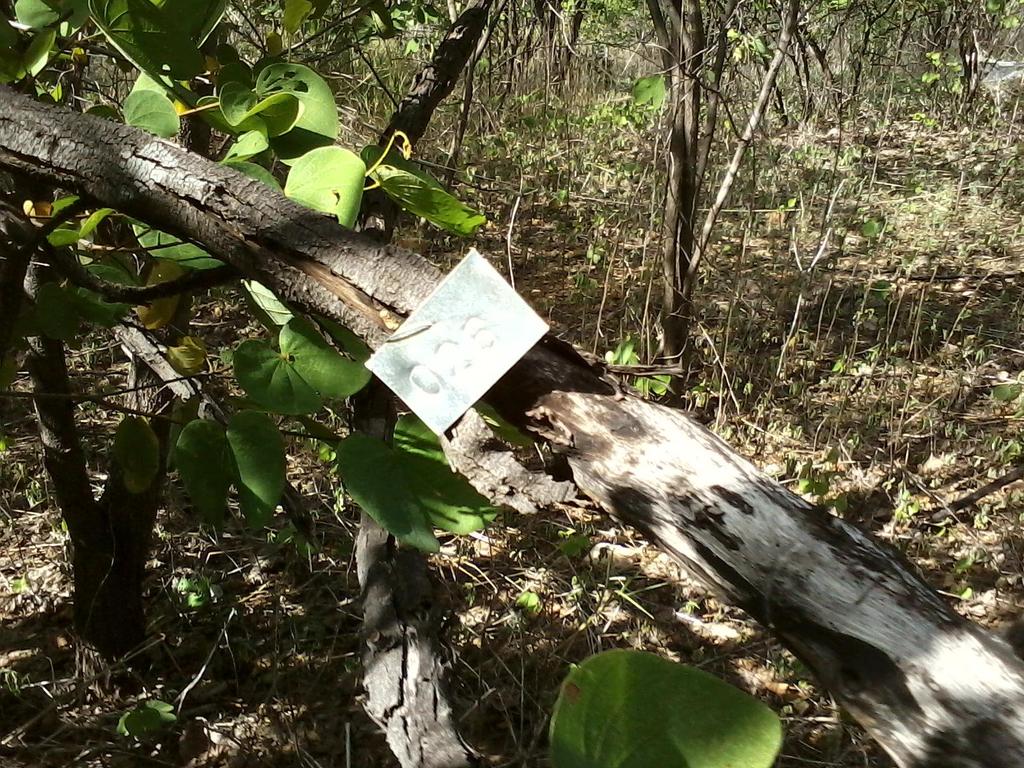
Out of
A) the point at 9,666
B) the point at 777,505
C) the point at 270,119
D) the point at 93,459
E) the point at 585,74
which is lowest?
the point at 9,666

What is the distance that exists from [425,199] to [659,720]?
475 mm

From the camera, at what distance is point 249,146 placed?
0.69 m

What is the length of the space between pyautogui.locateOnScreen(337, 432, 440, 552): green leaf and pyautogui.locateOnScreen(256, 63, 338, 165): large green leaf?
0.84 feet

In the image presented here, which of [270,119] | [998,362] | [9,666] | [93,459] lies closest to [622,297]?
[998,362]

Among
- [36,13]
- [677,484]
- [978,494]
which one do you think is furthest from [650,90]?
[677,484]

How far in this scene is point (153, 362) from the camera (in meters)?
1.11

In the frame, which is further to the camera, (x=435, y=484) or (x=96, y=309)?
(x=96, y=309)

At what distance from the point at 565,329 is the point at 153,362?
1612mm

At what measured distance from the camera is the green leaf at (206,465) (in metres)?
0.71

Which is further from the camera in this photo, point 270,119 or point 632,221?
point 632,221

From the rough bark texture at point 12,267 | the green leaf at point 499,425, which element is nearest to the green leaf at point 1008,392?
the green leaf at point 499,425

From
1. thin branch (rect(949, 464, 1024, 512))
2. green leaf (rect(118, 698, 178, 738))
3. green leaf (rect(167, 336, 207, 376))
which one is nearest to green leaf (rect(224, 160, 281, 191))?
green leaf (rect(167, 336, 207, 376))

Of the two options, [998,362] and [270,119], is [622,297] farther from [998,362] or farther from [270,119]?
[270,119]

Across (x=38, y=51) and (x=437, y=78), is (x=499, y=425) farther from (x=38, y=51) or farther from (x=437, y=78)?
(x=437, y=78)
